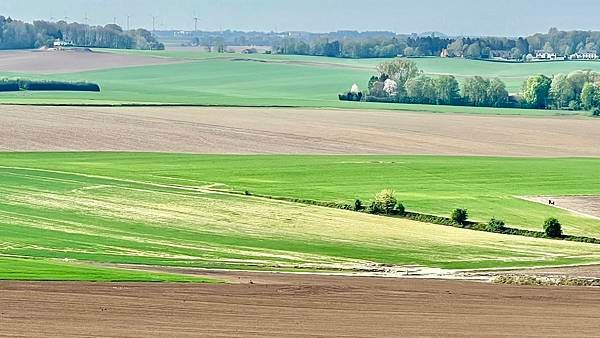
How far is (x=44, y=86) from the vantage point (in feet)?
471

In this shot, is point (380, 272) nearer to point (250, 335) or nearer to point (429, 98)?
point (250, 335)

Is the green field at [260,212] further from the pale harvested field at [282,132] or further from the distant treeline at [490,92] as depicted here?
the distant treeline at [490,92]

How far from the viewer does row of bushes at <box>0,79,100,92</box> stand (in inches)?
5536

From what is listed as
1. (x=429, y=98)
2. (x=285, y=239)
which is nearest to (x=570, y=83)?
(x=429, y=98)

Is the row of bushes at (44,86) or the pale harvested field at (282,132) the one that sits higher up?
the pale harvested field at (282,132)

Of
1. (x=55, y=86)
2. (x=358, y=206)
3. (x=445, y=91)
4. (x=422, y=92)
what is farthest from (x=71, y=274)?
(x=445, y=91)

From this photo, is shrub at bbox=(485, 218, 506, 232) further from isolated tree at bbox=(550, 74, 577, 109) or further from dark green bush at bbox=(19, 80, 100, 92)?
dark green bush at bbox=(19, 80, 100, 92)

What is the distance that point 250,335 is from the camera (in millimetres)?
26625

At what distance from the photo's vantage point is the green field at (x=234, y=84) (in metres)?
132

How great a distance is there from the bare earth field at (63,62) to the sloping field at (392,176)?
3807 inches

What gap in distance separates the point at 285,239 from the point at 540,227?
1379 cm

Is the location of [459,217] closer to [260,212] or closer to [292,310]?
[260,212]

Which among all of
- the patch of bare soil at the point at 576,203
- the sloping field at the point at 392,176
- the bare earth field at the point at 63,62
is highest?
the patch of bare soil at the point at 576,203

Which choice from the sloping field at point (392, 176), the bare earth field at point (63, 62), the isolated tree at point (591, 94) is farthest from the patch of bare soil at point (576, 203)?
the bare earth field at point (63, 62)
